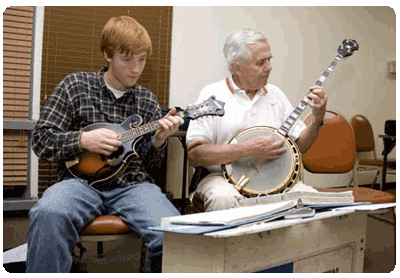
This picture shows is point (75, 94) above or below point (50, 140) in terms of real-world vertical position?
above

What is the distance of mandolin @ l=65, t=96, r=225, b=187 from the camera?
1.74m

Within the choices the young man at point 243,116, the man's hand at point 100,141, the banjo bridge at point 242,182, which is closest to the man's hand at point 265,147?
the young man at point 243,116

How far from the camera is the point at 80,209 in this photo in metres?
1.54

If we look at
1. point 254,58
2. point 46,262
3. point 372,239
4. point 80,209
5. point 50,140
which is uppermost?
point 254,58

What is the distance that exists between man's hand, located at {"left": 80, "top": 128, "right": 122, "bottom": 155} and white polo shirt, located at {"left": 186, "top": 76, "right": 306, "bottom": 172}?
41cm

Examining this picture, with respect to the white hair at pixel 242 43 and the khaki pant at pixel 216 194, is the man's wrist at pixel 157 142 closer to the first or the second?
the khaki pant at pixel 216 194

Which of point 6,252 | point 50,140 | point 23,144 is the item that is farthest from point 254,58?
point 23,144

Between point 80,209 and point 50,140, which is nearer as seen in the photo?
point 80,209

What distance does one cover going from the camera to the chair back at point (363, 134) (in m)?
4.94

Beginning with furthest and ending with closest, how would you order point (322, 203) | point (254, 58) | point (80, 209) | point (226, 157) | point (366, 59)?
1. point (366, 59)
2. point (254, 58)
3. point (226, 157)
4. point (80, 209)
5. point (322, 203)

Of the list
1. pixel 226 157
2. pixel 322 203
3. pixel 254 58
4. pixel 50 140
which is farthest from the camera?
pixel 254 58

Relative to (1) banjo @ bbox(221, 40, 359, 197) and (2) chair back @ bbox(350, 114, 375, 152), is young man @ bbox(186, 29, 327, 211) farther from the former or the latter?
(2) chair back @ bbox(350, 114, 375, 152)

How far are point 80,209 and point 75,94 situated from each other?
0.52m

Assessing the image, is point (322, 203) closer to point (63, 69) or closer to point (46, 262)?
point (46, 262)
